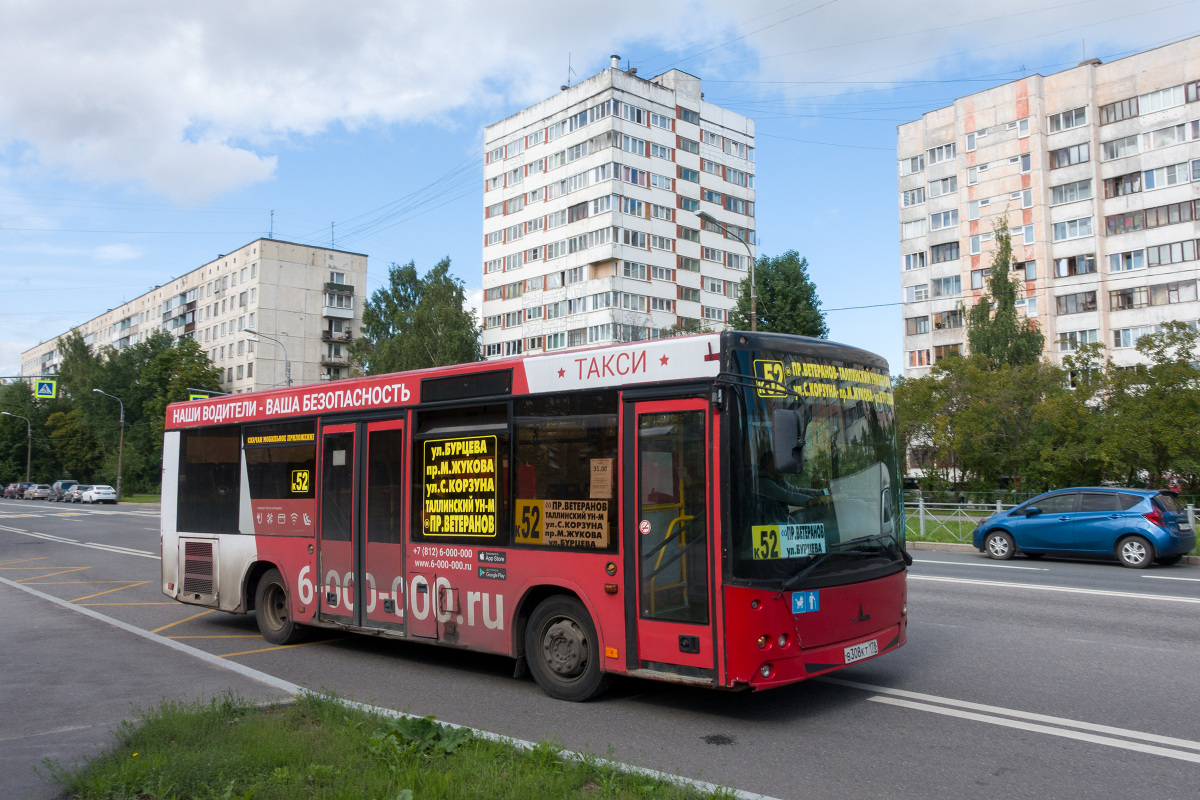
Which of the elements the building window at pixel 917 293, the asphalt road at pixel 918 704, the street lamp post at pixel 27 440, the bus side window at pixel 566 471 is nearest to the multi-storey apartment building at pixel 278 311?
the street lamp post at pixel 27 440

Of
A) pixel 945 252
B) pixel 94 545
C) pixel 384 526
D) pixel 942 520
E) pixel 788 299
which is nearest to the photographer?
pixel 384 526

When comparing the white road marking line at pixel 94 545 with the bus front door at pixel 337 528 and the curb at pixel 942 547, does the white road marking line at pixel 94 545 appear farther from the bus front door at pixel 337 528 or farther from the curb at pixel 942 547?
the curb at pixel 942 547

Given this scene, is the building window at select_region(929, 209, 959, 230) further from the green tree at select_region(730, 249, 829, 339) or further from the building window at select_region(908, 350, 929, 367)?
the green tree at select_region(730, 249, 829, 339)

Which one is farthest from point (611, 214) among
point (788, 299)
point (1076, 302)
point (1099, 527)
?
point (1099, 527)

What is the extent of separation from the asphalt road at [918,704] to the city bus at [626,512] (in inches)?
17.2

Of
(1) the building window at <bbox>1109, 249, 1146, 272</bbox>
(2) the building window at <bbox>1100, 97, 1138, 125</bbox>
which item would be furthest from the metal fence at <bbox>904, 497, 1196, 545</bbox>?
(2) the building window at <bbox>1100, 97, 1138, 125</bbox>

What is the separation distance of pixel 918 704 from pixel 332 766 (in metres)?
4.42

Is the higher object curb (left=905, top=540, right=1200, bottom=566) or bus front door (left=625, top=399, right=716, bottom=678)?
bus front door (left=625, top=399, right=716, bottom=678)

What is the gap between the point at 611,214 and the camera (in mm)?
63625

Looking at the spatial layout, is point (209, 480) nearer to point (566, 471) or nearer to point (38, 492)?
point (566, 471)

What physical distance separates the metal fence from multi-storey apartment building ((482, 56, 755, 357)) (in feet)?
127

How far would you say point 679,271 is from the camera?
227 ft

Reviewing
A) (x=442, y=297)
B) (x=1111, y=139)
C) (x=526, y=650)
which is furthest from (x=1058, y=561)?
(x=1111, y=139)

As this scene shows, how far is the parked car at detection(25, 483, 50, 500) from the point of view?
252 ft
